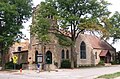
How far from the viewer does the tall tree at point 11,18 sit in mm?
51369

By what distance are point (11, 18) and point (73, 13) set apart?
459 inches

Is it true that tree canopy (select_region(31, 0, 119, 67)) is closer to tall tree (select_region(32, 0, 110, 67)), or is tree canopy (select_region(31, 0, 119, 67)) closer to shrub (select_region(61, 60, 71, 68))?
tall tree (select_region(32, 0, 110, 67))

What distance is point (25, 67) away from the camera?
180 ft

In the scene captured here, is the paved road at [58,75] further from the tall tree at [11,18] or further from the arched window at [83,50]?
the arched window at [83,50]

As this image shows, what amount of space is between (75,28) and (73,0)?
5.30m

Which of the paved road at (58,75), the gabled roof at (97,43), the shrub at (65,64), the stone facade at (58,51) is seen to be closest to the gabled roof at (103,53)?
the stone facade at (58,51)

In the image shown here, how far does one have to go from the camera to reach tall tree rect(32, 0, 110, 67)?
166ft

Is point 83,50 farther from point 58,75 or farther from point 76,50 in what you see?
point 58,75

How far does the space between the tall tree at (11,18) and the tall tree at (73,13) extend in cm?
322

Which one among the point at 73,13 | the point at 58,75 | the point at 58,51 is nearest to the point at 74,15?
the point at 73,13

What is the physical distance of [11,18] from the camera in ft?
175

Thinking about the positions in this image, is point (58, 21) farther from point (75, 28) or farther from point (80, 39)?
point (80, 39)

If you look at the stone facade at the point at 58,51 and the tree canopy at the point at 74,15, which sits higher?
the tree canopy at the point at 74,15

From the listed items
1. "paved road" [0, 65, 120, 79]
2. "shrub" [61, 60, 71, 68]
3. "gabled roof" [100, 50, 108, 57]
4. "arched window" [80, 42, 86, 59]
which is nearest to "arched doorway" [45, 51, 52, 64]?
"shrub" [61, 60, 71, 68]
